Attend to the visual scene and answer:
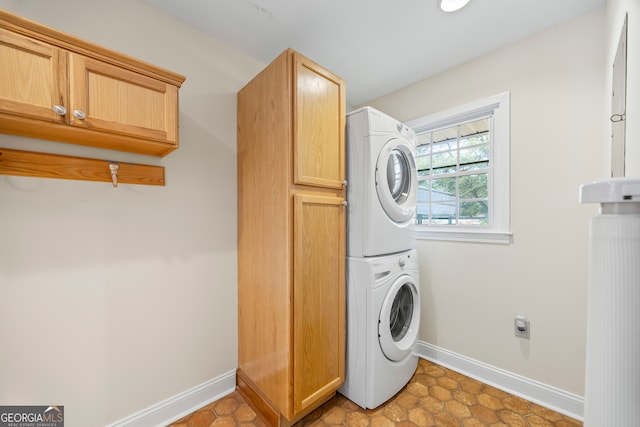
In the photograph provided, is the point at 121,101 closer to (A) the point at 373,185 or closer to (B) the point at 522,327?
(A) the point at 373,185

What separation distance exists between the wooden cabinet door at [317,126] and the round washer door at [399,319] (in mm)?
827

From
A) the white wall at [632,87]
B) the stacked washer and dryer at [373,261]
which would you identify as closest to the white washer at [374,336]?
the stacked washer and dryer at [373,261]

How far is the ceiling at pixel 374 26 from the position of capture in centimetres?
147

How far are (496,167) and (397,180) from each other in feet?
2.47

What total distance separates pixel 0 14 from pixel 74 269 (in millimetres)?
1051

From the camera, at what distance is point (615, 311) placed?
1.29 feet

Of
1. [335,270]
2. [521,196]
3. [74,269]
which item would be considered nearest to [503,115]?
[521,196]

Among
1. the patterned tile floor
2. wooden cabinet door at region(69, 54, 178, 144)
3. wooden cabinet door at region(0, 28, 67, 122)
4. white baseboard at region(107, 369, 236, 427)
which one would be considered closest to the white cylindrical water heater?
the patterned tile floor

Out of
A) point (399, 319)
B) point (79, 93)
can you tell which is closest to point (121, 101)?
point (79, 93)

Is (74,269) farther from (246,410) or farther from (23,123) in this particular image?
(246,410)

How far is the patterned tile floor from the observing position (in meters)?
1.47

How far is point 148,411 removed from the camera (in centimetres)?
142

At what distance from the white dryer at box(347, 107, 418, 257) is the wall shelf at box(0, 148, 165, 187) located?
47.2 inches

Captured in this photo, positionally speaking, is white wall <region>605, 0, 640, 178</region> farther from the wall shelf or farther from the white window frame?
the wall shelf
